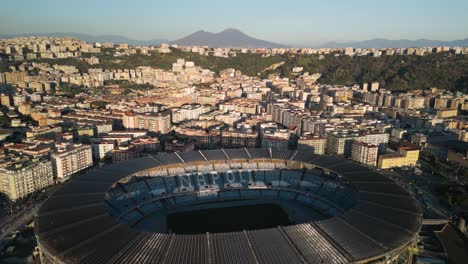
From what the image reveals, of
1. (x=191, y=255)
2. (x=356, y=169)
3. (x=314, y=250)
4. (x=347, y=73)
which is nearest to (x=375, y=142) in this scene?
(x=356, y=169)

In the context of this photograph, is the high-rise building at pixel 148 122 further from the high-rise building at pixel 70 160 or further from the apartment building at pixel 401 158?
the apartment building at pixel 401 158

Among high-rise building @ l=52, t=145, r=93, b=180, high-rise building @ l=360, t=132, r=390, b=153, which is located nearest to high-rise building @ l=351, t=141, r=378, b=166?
high-rise building @ l=360, t=132, r=390, b=153

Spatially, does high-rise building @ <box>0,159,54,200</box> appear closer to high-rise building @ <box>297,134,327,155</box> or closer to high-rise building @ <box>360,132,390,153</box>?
high-rise building @ <box>297,134,327,155</box>

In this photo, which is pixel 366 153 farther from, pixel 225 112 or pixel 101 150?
pixel 101 150

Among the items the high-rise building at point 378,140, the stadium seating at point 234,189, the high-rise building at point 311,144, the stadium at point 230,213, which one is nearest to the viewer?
the stadium at point 230,213

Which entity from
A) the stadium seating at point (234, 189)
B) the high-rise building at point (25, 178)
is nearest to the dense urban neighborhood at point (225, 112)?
the high-rise building at point (25, 178)

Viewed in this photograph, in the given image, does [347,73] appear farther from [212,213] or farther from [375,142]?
[212,213]
